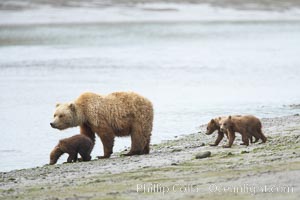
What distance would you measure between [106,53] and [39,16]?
55.6 feet

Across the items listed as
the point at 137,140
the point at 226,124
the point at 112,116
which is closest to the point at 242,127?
the point at 226,124

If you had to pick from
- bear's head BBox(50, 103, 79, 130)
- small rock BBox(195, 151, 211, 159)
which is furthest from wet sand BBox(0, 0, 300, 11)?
small rock BBox(195, 151, 211, 159)

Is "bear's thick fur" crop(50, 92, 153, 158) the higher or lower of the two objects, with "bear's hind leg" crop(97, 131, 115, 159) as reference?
higher

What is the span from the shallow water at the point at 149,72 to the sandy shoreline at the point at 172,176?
8.03 ft

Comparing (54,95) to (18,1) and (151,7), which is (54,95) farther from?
(151,7)

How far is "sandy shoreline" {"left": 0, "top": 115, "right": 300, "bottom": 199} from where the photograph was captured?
748 cm

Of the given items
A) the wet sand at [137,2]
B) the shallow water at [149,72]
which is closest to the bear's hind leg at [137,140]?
the shallow water at [149,72]

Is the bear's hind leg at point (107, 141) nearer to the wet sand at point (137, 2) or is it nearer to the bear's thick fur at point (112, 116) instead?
the bear's thick fur at point (112, 116)

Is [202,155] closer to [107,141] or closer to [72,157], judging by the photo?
[107,141]

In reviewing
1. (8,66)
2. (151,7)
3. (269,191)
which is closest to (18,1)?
(151,7)

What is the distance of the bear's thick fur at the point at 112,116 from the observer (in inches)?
424

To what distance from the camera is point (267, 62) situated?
103ft

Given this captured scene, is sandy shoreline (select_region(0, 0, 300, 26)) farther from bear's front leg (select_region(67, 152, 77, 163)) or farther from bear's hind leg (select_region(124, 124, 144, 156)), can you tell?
bear's hind leg (select_region(124, 124, 144, 156))

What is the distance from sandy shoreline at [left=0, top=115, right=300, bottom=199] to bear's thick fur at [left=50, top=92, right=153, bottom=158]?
0.36 metres
